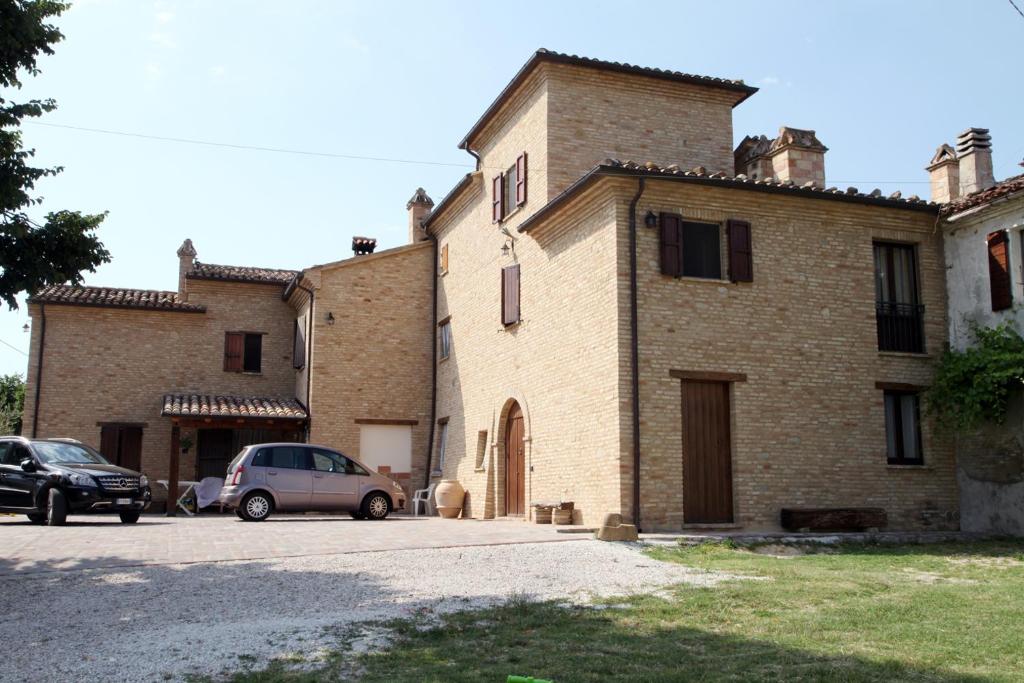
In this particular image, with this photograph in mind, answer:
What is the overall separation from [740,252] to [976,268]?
4264 mm

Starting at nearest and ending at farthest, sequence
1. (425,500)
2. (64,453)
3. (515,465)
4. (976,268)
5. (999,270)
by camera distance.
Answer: (999,270) → (976,268) → (64,453) → (515,465) → (425,500)

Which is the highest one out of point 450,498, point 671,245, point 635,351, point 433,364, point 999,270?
point 671,245

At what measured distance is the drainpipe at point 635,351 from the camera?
45.6ft

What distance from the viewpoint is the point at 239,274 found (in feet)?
90.5

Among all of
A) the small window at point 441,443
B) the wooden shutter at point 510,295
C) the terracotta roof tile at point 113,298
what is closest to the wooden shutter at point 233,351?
the terracotta roof tile at point 113,298

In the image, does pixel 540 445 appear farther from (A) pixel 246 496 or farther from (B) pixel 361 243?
(B) pixel 361 243

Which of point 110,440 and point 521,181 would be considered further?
point 110,440

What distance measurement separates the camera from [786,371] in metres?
15.1

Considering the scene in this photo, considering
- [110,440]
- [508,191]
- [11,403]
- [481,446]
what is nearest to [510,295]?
[508,191]

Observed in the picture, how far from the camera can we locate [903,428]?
16.1m

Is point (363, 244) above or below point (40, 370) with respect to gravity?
above

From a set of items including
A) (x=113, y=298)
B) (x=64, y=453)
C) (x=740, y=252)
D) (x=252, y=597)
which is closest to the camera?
(x=252, y=597)

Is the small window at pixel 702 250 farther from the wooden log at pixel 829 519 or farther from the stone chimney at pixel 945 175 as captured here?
the stone chimney at pixel 945 175

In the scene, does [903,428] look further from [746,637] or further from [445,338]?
[445,338]
